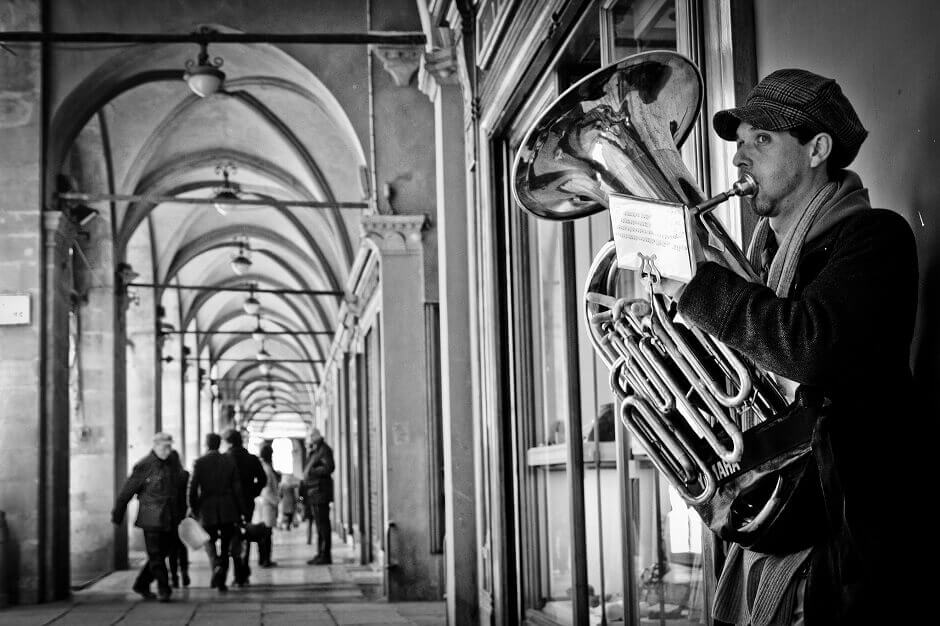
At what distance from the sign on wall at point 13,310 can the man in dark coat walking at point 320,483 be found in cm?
528

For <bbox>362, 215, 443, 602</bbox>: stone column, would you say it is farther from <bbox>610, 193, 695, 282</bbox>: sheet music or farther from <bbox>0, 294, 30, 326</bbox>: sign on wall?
<bbox>610, 193, 695, 282</bbox>: sheet music

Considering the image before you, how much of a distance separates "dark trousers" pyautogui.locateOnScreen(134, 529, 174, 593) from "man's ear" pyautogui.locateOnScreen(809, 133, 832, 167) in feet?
36.5

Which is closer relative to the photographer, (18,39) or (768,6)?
(768,6)

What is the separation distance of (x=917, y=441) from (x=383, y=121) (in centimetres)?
1144

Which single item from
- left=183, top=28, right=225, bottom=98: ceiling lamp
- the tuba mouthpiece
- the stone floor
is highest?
left=183, top=28, right=225, bottom=98: ceiling lamp

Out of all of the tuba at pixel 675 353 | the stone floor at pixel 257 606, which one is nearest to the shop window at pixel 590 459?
the tuba at pixel 675 353

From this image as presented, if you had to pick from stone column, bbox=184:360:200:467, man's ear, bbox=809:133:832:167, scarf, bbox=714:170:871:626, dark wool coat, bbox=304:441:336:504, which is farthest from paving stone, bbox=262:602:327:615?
stone column, bbox=184:360:200:467

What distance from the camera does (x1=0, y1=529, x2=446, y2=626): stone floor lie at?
9.96 meters

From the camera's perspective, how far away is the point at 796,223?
2277 millimetres

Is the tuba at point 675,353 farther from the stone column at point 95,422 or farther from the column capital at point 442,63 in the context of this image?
the stone column at point 95,422

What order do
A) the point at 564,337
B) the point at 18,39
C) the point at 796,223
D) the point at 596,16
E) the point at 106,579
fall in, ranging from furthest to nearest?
the point at 106,579 < the point at 18,39 < the point at 564,337 < the point at 596,16 < the point at 796,223

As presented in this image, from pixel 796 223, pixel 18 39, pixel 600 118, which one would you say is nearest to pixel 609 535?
pixel 600 118

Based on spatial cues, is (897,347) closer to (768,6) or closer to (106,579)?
(768,6)

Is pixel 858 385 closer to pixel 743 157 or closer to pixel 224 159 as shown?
pixel 743 157
